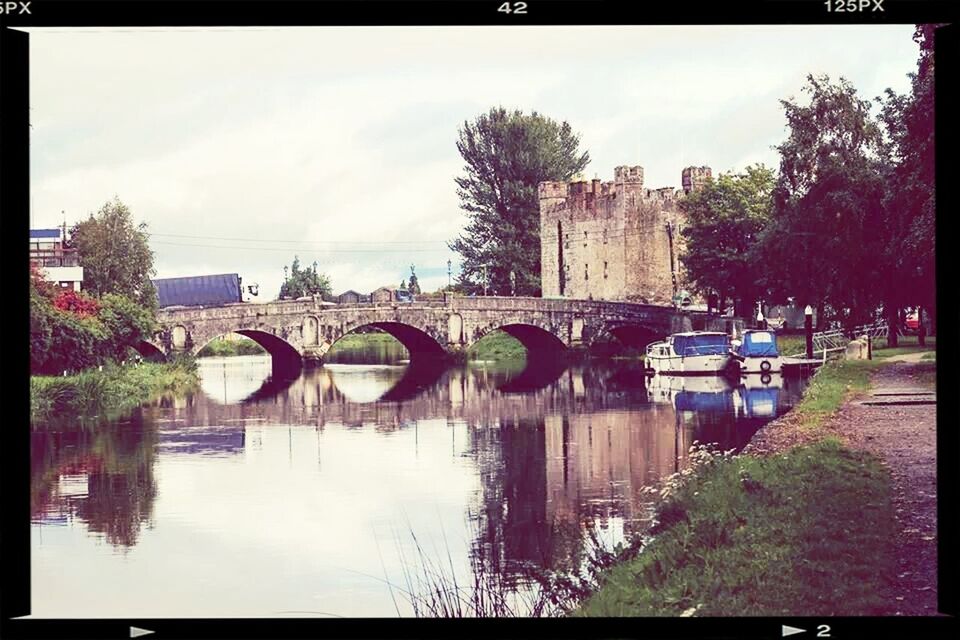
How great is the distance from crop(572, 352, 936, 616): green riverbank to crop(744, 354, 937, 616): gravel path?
82 mm

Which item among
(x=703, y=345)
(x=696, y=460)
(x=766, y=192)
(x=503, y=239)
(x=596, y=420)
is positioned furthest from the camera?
(x=766, y=192)

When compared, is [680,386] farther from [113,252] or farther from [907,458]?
[907,458]

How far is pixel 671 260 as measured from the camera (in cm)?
3356

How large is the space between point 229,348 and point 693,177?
1199 cm

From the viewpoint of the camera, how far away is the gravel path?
5535 millimetres

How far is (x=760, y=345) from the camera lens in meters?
25.3

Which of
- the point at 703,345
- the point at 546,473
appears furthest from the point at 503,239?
the point at 546,473

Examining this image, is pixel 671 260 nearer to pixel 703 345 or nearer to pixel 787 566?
pixel 703 345

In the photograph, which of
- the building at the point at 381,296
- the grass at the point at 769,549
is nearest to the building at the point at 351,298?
the building at the point at 381,296

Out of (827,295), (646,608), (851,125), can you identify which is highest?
(851,125)

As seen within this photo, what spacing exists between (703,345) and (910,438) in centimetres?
1759

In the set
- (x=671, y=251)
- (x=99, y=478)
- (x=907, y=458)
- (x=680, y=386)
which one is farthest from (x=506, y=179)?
(x=907, y=458)

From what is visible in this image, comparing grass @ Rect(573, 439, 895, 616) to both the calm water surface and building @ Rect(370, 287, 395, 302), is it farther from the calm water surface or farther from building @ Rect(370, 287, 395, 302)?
building @ Rect(370, 287, 395, 302)
